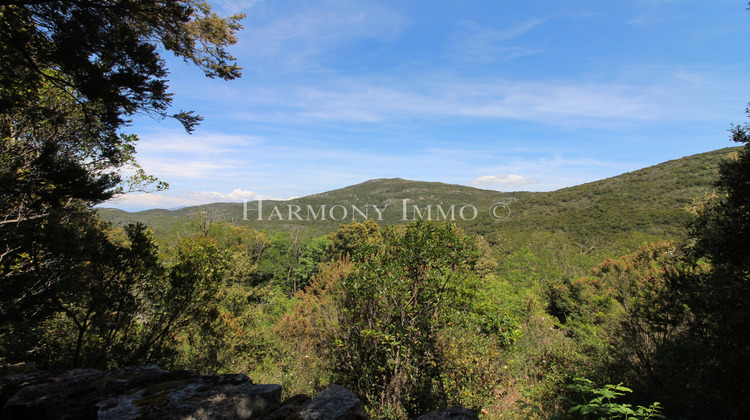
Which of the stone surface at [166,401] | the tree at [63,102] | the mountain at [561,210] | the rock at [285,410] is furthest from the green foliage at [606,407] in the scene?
the mountain at [561,210]

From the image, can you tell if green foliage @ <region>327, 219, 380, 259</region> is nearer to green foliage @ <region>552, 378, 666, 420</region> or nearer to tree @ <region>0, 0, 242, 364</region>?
tree @ <region>0, 0, 242, 364</region>

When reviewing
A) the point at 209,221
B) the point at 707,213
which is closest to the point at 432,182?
the point at 209,221

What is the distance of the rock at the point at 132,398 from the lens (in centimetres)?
300

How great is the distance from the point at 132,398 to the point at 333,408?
96.9 inches

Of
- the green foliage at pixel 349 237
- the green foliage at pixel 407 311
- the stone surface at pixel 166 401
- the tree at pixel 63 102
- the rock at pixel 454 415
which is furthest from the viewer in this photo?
the green foliage at pixel 349 237

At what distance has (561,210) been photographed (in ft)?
230

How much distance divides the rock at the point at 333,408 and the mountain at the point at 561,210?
1199 cm

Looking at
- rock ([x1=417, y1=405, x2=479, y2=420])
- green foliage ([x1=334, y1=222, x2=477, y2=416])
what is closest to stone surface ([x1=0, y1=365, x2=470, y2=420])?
rock ([x1=417, y1=405, x2=479, y2=420])

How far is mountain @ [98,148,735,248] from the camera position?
43906mm

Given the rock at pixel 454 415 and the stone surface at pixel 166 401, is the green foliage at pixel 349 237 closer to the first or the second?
the stone surface at pixel 166 401

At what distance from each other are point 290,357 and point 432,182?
496 ft

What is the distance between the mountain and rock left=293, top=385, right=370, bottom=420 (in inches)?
472

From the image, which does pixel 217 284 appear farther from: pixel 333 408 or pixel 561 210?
pixel 561 210

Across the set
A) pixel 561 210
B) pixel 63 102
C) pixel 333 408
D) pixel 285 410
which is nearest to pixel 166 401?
pixel 285 410
